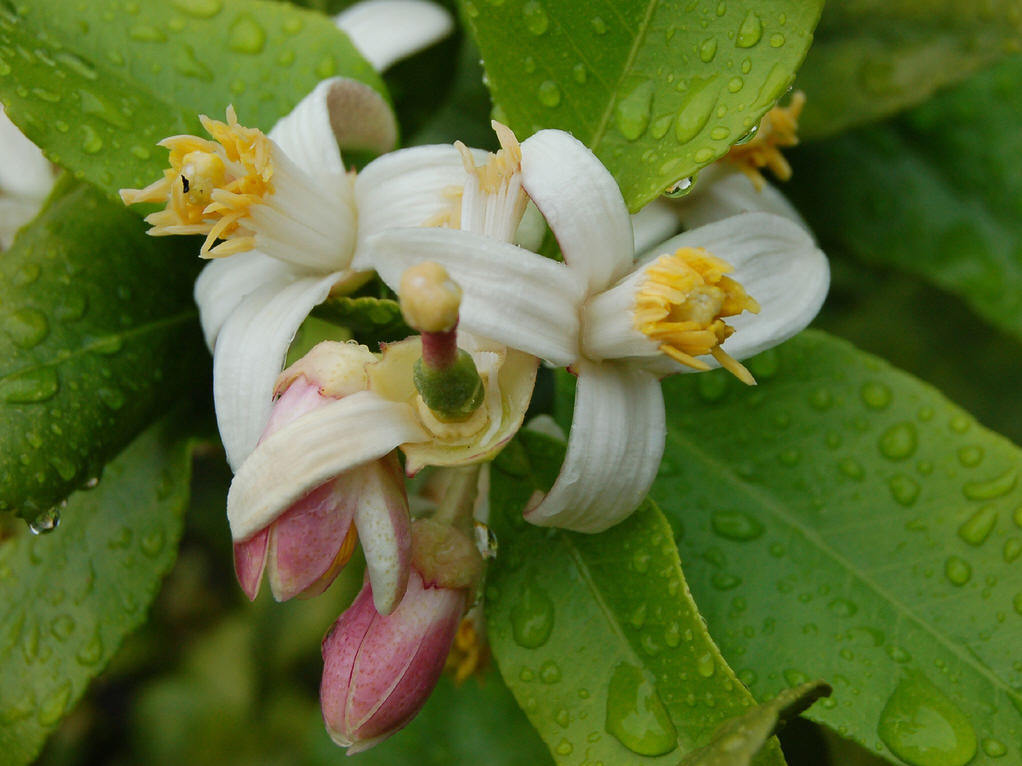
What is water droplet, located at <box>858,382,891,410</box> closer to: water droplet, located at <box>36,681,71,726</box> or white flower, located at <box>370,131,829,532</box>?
white flower, located at <box>370,131,829,532</box>

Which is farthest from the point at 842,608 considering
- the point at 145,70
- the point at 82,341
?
the point at 145,70

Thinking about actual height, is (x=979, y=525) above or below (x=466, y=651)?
above

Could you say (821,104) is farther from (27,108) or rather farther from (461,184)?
(27,108)

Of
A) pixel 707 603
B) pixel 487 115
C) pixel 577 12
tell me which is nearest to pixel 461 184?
pixel 577 12

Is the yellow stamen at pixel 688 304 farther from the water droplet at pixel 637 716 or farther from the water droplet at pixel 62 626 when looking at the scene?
the water droplet at pixel 62 626

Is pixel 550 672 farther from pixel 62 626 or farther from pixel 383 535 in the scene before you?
pixel 62 626

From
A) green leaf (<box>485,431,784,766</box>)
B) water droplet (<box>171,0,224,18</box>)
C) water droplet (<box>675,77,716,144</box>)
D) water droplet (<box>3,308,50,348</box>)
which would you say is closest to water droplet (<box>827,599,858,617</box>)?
green leaf (<box>485,431,784,766</box>)

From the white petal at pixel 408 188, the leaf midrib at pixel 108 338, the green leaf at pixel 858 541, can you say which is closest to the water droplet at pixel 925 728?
the green leaf at pixel 858 541
